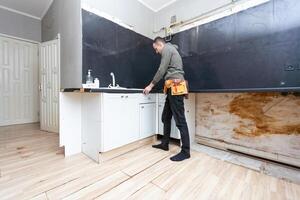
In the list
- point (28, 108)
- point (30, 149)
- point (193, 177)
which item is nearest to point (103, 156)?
point (193, 177)

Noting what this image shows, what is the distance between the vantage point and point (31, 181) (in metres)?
1.28

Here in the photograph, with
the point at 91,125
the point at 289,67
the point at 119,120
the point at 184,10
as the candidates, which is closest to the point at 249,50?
the point at 289,67

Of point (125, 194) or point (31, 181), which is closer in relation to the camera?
point (125, 194)

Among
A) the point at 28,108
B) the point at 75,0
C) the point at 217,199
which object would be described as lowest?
the point at 217,199

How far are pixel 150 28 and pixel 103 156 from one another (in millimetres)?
2600

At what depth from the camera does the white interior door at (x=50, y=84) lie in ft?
9.44

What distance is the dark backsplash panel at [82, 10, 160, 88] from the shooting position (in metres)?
2.05

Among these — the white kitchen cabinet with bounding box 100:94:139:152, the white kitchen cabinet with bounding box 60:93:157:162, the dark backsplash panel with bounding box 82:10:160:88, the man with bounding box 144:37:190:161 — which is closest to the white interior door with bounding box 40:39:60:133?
the dark backsplash panel with bounding box 82:10:160:88

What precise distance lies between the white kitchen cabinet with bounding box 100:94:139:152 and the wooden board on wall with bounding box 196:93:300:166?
1.08 metres

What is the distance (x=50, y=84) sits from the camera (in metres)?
3.01

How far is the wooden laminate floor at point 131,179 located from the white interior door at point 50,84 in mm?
1126

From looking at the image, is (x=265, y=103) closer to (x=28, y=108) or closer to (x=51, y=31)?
(x=51, y=31)

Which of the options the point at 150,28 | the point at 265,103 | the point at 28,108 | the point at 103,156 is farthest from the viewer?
the point at 28,108

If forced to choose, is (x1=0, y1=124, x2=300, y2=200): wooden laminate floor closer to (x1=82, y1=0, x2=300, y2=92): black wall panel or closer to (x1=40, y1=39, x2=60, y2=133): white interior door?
(x1=82, y1=0, x2=300, y2=92): black wall panel
